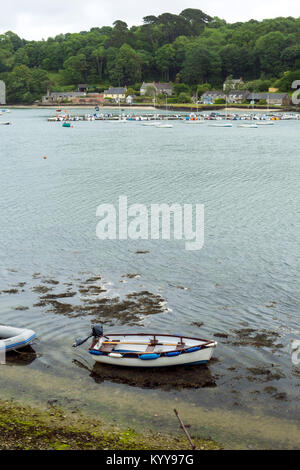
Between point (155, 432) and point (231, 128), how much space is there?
382 feet

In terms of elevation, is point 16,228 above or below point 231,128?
below

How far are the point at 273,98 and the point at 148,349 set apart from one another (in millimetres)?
167905

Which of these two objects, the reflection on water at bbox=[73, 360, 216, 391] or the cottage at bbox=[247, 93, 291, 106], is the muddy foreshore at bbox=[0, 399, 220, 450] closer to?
the reflection on water at bbox=[73, 360, 216, 391]

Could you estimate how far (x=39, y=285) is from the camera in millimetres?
26672

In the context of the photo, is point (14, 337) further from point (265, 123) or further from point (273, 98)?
point (273, 98)

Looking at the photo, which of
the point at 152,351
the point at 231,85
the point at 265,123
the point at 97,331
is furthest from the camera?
the point at 231,85

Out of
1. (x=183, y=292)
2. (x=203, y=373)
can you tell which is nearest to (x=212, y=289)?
(x=183, y=292)

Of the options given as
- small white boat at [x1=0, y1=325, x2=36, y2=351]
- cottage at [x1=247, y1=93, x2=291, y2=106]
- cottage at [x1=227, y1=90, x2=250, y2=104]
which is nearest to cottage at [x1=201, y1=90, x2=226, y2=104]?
cottage at [x1=227, y1=90, x2=250, y2=104]

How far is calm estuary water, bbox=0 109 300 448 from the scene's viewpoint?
1675cm

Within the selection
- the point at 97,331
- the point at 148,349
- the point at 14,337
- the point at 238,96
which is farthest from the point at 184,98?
the point at 148,349

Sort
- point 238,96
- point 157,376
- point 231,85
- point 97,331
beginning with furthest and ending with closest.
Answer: point 231,85 → point 238,96 → point 97,331 → point 157,376

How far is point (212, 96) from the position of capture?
195 m

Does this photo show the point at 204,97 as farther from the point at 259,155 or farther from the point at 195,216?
the point at 195,216

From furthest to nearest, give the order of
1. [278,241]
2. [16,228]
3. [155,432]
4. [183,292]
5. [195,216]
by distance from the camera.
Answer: [195,216] → [16,228] → [278,241] → [183,292] → [155,432]
